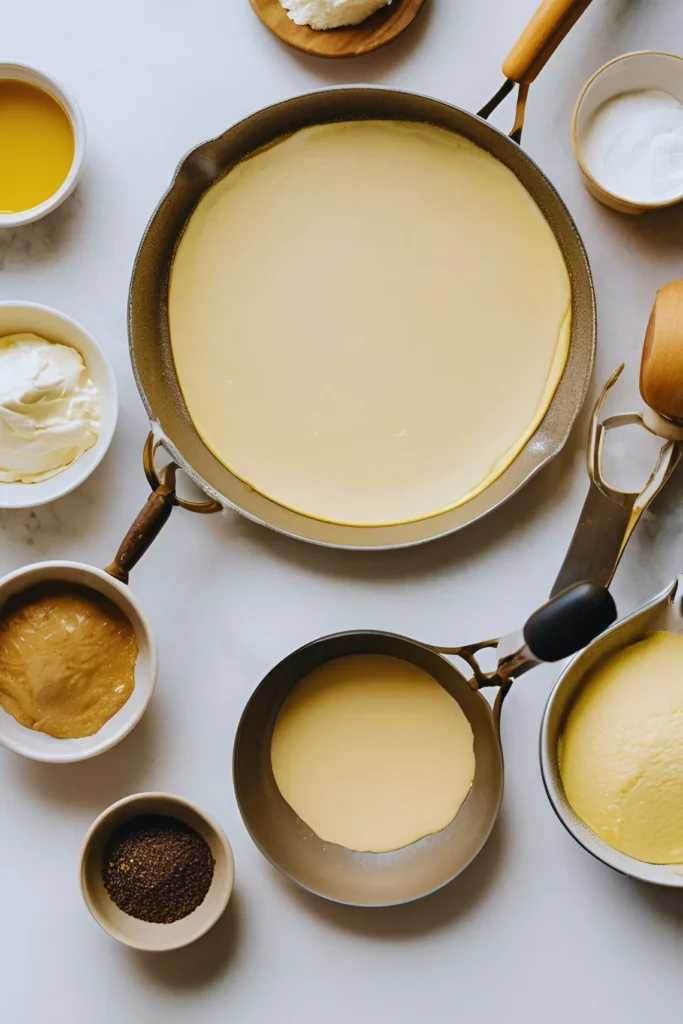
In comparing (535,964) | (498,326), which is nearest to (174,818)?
(535,964)

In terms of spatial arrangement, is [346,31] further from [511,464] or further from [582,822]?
[582,822]

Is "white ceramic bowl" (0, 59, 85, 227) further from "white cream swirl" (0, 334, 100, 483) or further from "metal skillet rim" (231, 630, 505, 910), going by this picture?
"metal skillet rim" (231, 630, 505, 910)

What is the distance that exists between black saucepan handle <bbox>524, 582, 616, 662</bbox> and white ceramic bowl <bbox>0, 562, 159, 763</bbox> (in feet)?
1.36

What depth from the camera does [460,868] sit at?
940 mm

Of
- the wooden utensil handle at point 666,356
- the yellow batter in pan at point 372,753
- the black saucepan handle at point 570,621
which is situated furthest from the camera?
the yellow batter in pan at point 372,753

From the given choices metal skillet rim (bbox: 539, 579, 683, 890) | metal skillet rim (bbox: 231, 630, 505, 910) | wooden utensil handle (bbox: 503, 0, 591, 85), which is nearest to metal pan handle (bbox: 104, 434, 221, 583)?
metal skillet rim (bbox: 231, 630, 505, 910)

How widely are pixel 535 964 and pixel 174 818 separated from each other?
441 millimetres

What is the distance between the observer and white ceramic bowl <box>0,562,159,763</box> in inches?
36.3

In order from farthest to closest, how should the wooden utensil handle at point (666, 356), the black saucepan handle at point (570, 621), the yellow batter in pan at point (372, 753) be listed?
the yellow batter in pan at point (372, 753), the wooden utensil handle at point (666, 356), the black saucepan handle at point (570, 621)

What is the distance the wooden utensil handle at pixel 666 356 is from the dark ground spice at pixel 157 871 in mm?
676

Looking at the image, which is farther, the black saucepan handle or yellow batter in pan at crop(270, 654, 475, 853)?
yellow batter in pan at crop(270, 654, 475, 853)

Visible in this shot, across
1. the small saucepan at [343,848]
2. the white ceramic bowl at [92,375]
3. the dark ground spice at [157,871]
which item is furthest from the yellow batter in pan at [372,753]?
the white ceramic bowl at [92,375]

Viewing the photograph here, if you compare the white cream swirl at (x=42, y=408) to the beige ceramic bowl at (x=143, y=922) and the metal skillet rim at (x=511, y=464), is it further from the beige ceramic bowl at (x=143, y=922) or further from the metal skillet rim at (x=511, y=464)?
the beige ceramic bowl at (x=143, y=922)

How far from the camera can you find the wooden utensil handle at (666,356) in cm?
87
